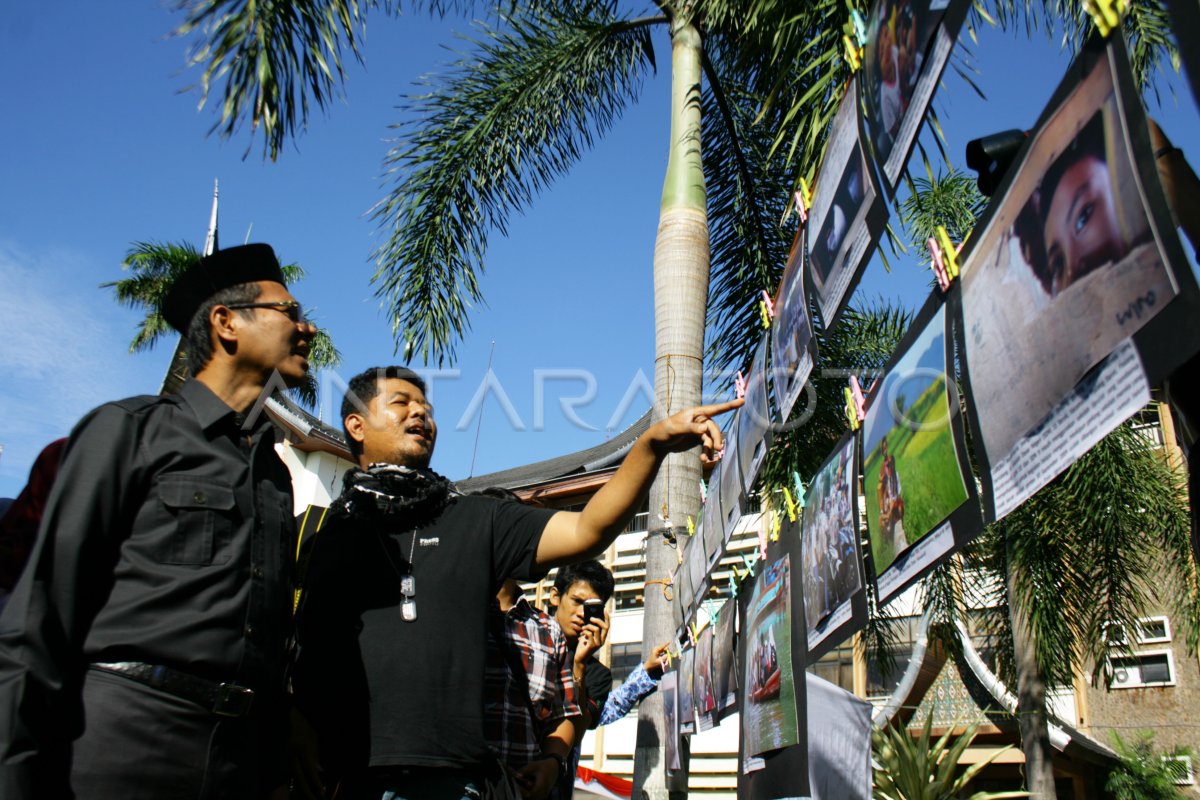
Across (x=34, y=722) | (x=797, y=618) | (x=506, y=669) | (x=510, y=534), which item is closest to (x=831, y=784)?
(x=797, y=618)

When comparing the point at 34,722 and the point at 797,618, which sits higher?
the point at 797,618

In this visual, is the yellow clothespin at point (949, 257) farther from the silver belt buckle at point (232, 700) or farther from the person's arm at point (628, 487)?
the silver belt buckle at point (232, 700)

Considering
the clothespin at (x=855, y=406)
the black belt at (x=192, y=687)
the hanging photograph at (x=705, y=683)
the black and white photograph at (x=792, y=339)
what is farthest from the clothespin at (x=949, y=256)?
the hanging photograph at (x=705, y=683)

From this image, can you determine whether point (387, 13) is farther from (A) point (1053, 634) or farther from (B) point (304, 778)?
(A) point (1053, 634)

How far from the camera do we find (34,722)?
1.57 meters

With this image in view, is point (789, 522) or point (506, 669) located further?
point (789, 522)

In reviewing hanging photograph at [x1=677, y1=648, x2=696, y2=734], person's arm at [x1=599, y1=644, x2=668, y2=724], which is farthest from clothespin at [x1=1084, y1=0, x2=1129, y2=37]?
hanging photograph at [x1=677, y1=648, x2=696, y2=734]

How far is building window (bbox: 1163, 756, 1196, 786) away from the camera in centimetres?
1512

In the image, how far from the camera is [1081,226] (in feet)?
4.95

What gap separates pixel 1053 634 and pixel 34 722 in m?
9.02

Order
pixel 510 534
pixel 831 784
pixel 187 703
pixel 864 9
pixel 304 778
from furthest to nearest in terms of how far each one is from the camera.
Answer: pixel 864 9, pixel 831 784, pixel 510 534, pixel 304 778, pixel 187 703

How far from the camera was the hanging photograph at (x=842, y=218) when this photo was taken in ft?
7.95

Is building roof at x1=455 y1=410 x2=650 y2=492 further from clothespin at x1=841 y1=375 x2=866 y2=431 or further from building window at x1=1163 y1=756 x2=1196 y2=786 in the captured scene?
clothespin at x1=841 y1=375 x2=866 y2=431

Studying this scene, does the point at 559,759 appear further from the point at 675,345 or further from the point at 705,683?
the point at 675,345
